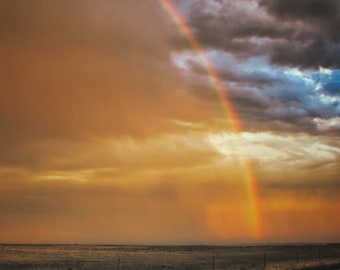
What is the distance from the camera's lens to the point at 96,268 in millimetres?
41625

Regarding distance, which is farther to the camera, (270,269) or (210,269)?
(210,269)

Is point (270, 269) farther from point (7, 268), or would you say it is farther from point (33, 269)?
point (7, 268)

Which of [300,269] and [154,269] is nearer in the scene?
[300,269]

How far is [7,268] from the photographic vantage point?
4119 cm

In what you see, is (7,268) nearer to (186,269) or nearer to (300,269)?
(186,269)

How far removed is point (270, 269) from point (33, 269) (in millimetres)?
22146

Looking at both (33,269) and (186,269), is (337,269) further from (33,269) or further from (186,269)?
(33,269)

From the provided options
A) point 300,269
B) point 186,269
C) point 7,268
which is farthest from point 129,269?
point 300,269

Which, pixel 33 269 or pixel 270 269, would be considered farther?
pixel 33 269

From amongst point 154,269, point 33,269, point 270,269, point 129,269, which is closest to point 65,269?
point 33,269

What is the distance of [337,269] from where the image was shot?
102ft

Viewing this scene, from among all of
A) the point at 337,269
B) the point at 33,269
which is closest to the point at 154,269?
the point at 33,269

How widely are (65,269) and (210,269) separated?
45.0ft

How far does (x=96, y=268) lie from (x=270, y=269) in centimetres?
Result: 1833
